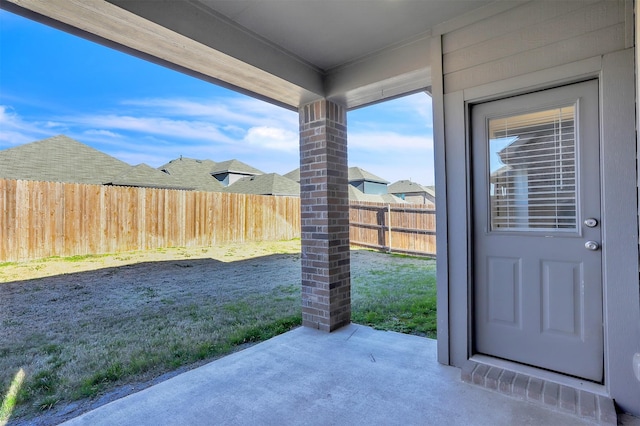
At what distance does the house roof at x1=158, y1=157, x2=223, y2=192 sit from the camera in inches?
576

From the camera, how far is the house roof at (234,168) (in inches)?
861

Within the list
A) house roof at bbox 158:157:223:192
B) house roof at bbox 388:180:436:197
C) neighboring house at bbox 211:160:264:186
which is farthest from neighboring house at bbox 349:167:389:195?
house roof at bbox 158:157:223:192

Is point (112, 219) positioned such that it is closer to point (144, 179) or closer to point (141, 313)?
point (141, 313)

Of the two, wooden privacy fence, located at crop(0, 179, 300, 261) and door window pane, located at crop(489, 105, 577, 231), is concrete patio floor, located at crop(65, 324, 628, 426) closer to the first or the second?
door window pane, located at crop(489, 105, 577, 231)

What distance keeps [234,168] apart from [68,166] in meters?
11.8

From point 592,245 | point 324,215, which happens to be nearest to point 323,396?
point 324,215

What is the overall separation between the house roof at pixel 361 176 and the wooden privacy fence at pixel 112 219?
13.6 metres

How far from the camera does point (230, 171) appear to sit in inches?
851

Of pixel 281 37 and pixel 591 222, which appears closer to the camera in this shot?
pixel 591 222

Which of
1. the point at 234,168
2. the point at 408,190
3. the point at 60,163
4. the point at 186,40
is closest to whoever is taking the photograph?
the point at 186,40

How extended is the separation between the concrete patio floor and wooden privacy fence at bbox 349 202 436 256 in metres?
6.07

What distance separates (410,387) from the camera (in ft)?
7.01

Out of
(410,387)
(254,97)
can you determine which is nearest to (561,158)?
(410,387)

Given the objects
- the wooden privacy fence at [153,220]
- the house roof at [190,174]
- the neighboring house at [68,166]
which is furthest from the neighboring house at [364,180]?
the wooden privacy fence at [153,220]
